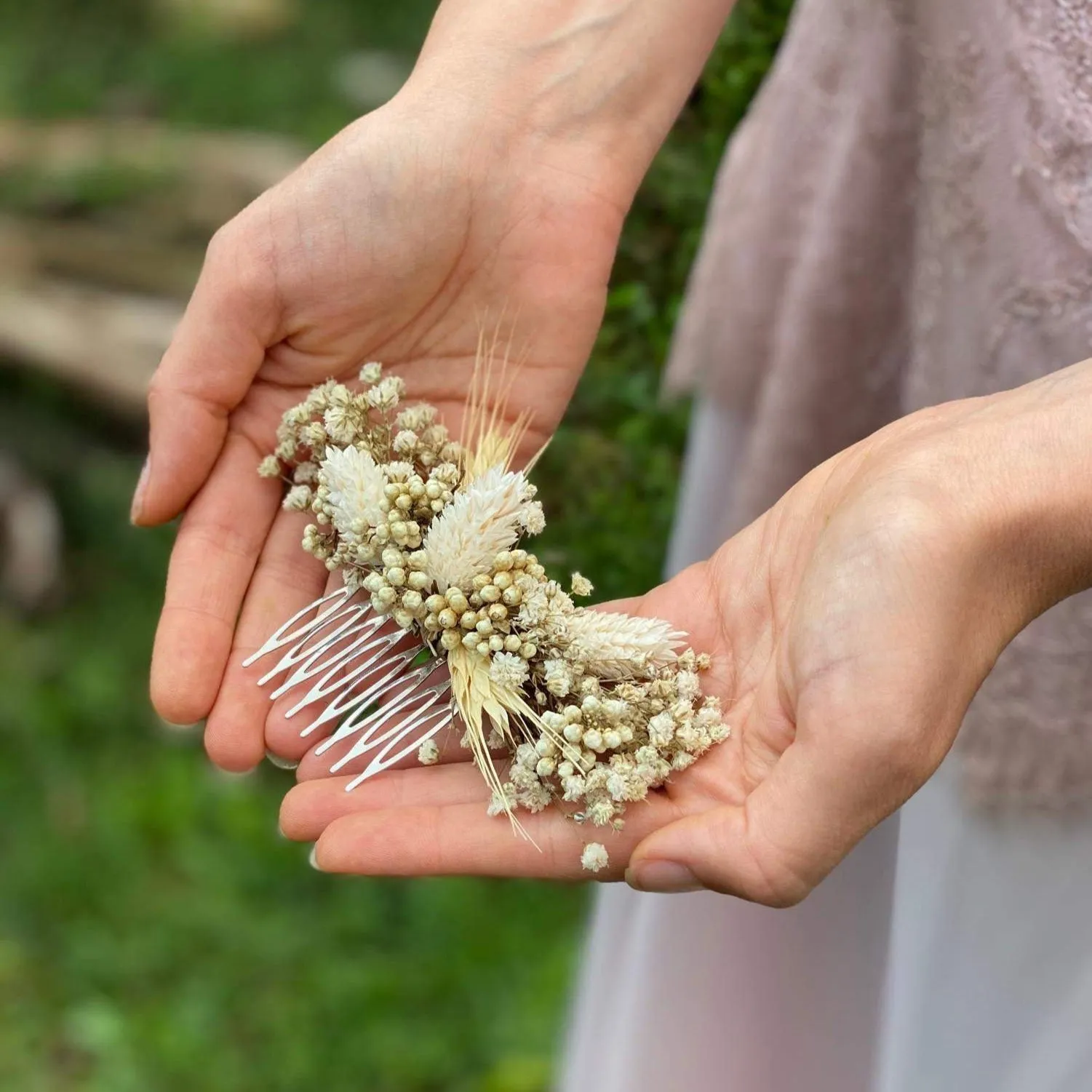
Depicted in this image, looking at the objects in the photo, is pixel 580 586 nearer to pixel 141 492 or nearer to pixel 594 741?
pixel 594 741

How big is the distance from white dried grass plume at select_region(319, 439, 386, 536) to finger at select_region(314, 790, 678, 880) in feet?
0.87

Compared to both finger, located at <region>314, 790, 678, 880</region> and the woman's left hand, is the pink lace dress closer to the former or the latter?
the woman's left hand

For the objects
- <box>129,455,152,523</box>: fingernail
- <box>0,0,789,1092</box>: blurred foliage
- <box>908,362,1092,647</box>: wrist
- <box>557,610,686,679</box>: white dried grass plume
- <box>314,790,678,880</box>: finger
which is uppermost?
<box>908,362,1092,647</box>: wrist

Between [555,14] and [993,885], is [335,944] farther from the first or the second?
[555,14]

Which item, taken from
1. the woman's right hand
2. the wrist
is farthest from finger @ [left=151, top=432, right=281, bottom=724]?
the wrist

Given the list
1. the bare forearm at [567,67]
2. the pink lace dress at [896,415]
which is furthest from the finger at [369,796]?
the bare forearm at [567,67]

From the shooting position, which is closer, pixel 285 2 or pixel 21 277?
pixel 21 277

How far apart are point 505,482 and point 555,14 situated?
524 millimetres

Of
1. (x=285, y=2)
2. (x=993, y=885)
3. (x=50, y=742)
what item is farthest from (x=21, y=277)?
(x=993, y=885)

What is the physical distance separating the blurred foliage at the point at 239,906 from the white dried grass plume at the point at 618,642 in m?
0.35

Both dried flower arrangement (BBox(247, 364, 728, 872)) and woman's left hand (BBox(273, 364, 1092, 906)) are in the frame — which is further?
dried flower arrangement (BBox(247, 364, 728, 872))

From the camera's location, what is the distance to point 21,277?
2307mm

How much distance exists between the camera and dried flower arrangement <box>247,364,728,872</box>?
91 centimetres

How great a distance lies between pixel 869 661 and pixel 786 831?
14 cm
